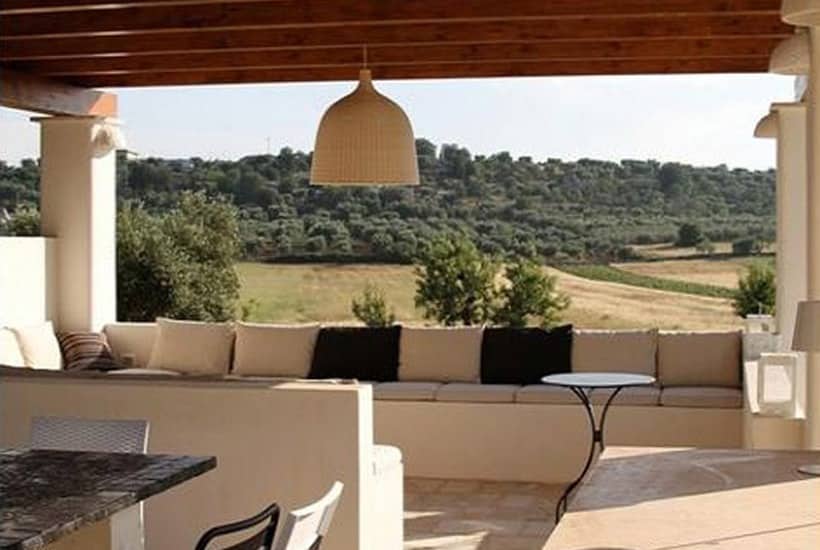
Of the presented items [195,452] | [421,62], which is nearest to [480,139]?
[421,62]

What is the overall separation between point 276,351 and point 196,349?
2.01 ft

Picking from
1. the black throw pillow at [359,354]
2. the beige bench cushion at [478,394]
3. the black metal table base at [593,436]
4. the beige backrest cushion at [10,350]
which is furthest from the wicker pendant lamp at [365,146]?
the beige backrest cushion at [10,350]

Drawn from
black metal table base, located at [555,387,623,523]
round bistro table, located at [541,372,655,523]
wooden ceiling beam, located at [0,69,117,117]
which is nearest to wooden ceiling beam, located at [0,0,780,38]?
wooden ceiling beam, located at [0,69,117,117]

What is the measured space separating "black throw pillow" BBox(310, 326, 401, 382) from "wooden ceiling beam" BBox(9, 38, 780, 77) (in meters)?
1.88

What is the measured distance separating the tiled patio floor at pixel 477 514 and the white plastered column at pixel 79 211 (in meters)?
3.32

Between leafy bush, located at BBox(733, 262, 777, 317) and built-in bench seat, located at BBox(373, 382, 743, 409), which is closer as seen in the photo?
built-in bench seat, located at BBox(373, 382, 743, 409)

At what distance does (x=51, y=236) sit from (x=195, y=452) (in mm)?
5227

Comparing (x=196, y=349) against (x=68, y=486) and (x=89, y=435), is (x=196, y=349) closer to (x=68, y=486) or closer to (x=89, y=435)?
(x=89, y=435)

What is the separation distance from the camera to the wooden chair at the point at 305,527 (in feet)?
8.90

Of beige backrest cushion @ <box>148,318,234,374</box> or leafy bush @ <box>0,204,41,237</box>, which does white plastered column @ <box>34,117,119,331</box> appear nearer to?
leafy bush @ <box>0,204,41,237</box>

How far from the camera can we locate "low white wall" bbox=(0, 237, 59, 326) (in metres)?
9.12

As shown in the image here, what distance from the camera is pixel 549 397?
802cm

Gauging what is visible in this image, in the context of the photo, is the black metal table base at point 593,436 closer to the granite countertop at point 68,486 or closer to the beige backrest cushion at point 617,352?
the beige backrest cushion at point 617,352

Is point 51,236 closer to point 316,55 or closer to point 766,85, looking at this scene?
point 316,55
